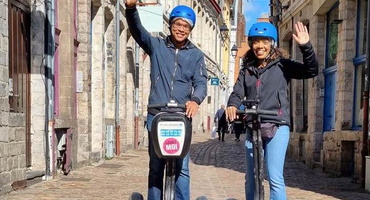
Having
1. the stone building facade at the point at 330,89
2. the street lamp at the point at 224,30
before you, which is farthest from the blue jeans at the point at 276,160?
the street lamp at the point at 224,30

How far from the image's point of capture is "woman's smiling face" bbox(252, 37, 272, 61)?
4703mm

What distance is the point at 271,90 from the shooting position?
468 centimetres

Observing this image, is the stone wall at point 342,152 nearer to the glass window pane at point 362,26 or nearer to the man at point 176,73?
the glass window pane at point 362,26

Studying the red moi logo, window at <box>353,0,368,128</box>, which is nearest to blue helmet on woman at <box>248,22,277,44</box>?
the red moi logo

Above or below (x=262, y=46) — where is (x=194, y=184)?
below

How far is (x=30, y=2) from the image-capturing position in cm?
938

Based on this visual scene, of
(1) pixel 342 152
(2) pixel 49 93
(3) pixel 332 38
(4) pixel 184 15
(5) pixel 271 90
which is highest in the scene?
(3) pixel 332 38

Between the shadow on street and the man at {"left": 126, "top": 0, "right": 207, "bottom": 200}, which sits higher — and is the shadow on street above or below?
below

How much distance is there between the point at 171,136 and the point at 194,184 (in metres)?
5.31

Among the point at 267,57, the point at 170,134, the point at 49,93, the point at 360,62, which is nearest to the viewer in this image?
the point at 170,134

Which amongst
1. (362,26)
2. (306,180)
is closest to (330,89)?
(362,26)

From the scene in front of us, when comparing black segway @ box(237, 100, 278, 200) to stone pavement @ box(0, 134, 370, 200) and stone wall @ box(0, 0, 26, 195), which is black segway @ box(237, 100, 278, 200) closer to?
stone pavement @ box(0, 134, 370, 200)

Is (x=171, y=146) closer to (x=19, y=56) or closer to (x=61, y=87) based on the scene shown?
(x=19, y=56)

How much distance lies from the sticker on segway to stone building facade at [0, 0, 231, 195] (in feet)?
12.7
